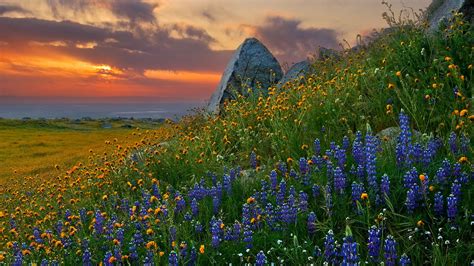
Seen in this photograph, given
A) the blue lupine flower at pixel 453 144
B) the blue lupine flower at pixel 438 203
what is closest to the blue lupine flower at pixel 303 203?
the blue lupine flower at pixel 438 203

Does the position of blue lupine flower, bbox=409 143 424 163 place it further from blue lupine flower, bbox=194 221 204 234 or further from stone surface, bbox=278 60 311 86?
stone surface, bbox=278 60 311 86

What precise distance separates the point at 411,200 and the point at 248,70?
12.7 meters

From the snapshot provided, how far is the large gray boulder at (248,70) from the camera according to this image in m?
16.9

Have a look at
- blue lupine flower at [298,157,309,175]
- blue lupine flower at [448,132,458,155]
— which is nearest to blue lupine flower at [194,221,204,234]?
blue lupine flower at [298,157,309,175]

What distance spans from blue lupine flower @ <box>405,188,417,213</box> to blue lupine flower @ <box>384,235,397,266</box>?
0.88 m

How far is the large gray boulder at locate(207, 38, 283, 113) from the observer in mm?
16891

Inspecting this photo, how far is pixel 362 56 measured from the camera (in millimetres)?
13242

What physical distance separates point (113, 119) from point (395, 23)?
52.9 m

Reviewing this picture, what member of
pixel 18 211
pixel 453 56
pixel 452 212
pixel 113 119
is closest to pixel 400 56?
pixel 453 56

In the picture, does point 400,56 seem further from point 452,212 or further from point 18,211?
point 18,211

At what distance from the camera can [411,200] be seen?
4.83 metres

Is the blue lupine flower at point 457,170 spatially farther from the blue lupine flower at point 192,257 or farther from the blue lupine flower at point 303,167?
the blue lupine flower at point 192,257

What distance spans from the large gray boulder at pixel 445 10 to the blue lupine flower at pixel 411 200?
23.1 ft

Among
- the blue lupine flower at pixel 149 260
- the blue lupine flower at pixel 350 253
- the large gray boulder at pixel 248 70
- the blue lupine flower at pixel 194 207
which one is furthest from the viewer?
the large gray boulder at pixel 248 70
